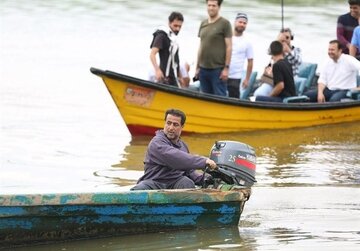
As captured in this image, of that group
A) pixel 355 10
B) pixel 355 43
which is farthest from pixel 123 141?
pixel 355 10

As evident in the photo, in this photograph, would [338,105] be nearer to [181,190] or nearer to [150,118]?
[150,118]

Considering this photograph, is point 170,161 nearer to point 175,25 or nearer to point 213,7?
point 175,25

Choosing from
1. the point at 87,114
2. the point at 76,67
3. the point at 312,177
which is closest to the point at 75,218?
the point at 312,177

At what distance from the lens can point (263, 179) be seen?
1391 cm

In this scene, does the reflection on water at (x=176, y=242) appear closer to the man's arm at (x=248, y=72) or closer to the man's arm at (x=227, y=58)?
the man's arm at (x=227, y=58)

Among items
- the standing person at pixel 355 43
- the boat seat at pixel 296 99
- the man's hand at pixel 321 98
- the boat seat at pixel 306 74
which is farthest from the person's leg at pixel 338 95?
the boat seat at pixel 306 74

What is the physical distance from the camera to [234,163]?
11.4 meters

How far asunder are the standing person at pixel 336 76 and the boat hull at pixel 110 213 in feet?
21.7

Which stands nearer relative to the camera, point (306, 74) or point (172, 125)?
point (172, 125)

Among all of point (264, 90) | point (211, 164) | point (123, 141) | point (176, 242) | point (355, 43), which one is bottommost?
point (123, 141)

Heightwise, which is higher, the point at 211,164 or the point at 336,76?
the point at 211,164

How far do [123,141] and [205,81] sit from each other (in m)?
1.42

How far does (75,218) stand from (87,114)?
888 cm

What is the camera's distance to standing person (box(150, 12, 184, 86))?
16.4m
